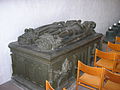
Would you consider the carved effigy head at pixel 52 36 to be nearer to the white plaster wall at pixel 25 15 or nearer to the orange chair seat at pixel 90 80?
the white plaster wall at pixel 25 15

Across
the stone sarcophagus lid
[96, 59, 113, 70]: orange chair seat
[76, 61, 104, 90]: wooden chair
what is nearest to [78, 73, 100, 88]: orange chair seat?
[76, 61, 104, 90]: wooden chair

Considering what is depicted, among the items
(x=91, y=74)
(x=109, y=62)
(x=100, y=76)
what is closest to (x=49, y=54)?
(x=91, y=74)

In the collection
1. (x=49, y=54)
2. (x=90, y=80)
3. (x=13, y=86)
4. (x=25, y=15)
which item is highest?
(x=25, y=15)

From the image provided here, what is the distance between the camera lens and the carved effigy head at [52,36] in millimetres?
2256

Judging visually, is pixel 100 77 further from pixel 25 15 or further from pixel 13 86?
pixel 25 15

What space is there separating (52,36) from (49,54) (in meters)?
0.31

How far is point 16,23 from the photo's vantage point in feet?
8.82

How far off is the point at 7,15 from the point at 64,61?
1.21 m

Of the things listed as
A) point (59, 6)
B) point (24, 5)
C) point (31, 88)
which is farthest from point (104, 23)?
point (31, 88)

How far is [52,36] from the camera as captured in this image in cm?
228

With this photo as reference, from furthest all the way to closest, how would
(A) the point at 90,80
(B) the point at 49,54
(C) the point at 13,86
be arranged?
(C) the point at 13,86 < (A) the point at 90,80 < (B) the point at 49,54

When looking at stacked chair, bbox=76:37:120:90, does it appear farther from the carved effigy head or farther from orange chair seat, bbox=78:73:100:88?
the carved effigy head

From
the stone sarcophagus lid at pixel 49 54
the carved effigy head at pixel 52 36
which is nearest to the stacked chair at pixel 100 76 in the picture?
the stone sarcophagus lid at pixel 49 54

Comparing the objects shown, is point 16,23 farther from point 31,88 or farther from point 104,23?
point 104,23
